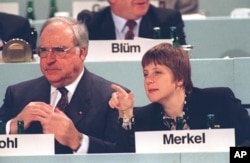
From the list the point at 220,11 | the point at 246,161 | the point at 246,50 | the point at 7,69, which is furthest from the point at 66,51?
the point at 220,11

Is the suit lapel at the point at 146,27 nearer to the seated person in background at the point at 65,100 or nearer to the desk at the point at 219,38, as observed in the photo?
the desk at the point at 219,38

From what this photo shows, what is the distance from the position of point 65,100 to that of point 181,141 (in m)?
0.47

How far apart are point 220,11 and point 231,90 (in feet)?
8.13

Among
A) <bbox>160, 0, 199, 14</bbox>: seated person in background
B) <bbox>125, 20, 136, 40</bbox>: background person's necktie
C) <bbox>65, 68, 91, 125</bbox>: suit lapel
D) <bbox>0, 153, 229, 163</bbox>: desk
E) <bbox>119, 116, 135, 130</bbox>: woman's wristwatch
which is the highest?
<bbox>160, 0, 199, 14</bbox>: seated person in background

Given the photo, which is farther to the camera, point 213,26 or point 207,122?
point 213,26

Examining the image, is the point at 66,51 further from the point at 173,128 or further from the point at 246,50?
the point at 246,50

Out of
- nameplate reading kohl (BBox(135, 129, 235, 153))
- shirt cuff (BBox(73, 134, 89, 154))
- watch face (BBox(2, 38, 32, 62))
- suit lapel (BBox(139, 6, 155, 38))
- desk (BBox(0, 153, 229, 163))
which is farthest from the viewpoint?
suit lapel (BBox(139, 6, 155, 38))

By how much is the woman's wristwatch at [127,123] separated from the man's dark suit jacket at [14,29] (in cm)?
73

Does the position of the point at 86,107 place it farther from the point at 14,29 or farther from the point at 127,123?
the point at 14,29

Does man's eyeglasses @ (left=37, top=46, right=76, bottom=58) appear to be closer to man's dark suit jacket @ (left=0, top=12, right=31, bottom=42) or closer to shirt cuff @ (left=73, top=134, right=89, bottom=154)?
shirt cuff @ (left=73, top=134, right=89, bottom=154)

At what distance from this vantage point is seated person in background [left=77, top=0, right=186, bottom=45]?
437cm

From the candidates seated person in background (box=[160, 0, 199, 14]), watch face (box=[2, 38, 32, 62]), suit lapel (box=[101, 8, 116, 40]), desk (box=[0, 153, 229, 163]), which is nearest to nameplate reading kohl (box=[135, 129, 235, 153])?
desk (box=[0, 153, 229, 163])

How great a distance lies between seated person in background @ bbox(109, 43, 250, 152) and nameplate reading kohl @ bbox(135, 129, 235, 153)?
0.14 m

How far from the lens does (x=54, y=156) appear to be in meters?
3.33
